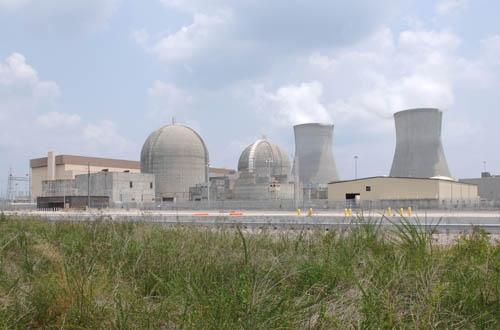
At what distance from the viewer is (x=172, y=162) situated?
213ft

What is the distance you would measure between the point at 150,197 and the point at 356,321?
58.4 metres

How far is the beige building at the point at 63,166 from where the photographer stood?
235 feet

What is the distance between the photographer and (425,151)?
51250 millimetres

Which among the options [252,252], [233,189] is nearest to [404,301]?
[252,252]

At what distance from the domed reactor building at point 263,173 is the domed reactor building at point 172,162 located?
26.9ft

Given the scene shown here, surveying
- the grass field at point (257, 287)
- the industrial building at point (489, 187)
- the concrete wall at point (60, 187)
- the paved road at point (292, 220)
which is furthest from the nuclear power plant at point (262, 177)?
the grass field at point (257, 287)

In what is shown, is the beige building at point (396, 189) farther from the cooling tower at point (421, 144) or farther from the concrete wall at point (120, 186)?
the concrete wall at point (120, 186)

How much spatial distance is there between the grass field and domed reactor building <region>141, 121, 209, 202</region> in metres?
58.5

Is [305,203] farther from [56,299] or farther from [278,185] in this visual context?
[56,299]

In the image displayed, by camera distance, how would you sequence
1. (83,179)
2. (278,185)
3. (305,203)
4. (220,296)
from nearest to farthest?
(220,296) < (305,203) < (278,185) < (83,179)

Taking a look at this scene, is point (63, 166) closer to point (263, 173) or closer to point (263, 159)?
point (263, 159)

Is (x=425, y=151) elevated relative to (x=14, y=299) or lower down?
elevated

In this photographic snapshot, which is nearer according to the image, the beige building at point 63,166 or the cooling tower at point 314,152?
the cooling tower at point 314,152

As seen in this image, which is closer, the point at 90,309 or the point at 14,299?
the point at 90,309
